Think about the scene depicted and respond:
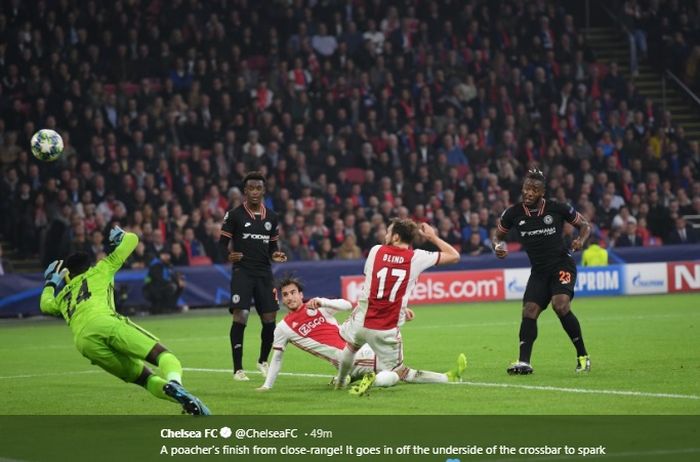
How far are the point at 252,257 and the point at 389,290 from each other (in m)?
3.20

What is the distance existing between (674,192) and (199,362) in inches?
850

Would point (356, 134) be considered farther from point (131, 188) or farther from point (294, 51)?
point (131, 188)

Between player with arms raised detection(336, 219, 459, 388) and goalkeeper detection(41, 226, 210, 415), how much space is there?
213 centimetres

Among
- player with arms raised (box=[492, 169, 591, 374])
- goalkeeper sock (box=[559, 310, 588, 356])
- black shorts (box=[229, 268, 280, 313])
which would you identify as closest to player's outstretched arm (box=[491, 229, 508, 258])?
player with arms raised (box=[492, 169, 591, 374])

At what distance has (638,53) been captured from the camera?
1570 inches

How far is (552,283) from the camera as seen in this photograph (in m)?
14.0

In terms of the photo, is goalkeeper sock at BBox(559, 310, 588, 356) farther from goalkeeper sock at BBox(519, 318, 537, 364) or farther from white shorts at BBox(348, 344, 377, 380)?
white shorts at BBox(348, 344, 377, 380)

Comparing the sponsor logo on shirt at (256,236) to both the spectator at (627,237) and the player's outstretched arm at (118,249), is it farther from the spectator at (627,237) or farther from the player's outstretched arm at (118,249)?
the spectator at (627,237)

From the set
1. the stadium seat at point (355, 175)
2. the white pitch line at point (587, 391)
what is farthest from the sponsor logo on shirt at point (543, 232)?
the stadium seat at point (355, 175)

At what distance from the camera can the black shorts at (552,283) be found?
1387cm

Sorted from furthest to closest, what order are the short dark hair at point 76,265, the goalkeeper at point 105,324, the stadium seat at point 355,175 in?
the stadium seat at point 355,175
the short dark hair at point 76,265
the goalkeeper at point 105,324

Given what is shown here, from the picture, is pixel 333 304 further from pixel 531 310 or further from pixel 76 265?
pixel 531 310

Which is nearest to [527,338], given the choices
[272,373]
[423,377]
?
[423,377]

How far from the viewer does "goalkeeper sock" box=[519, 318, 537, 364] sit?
13.6 m
